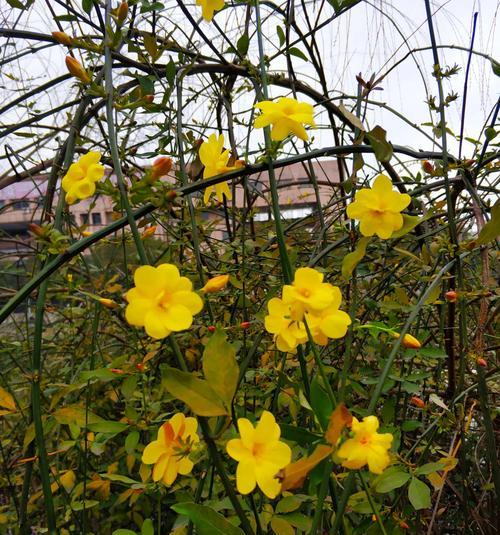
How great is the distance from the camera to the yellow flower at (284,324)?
47cm

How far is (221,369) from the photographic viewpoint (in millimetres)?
430

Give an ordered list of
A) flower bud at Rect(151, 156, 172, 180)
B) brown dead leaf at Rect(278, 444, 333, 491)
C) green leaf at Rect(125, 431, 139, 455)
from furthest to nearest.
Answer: green leaf at Rect(125, 431, 139, 455) → flower bud at Rect(151, 156, 172, 180) → brown dead leaf at Rect(278, 444, 333, 491)

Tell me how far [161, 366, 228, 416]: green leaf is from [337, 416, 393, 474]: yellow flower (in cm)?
10

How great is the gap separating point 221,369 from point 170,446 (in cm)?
13

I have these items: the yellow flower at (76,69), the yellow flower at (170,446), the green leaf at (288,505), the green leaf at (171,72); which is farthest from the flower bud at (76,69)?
the green leaf at (288,505)

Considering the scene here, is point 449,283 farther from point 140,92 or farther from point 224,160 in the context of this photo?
point 140,92

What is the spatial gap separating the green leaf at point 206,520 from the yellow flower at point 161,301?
14 cm

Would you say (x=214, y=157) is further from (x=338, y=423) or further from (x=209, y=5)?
(x=338, y=423)

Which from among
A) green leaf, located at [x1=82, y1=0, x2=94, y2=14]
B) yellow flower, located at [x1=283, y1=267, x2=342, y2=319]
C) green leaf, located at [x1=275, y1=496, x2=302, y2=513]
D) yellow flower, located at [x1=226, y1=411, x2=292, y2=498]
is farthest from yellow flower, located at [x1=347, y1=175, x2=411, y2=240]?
green leaf, located at [x1=82, y1=0, x2=94, y2=14]

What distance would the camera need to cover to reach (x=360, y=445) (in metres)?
0.42

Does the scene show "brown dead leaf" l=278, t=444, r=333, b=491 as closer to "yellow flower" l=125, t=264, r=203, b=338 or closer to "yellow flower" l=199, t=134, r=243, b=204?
"yellow flower" l=125, t=264, r=203, b=338

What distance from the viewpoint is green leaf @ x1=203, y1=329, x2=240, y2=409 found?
1.40 ft

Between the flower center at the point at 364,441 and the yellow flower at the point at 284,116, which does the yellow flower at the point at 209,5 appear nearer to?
the yellow flower at the point at 284,116

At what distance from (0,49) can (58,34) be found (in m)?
0.92
